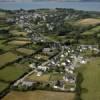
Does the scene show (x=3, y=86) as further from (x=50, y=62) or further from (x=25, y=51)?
(x=25, y=51)

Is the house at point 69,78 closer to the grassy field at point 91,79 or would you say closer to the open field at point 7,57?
the grassy field at point 91,79

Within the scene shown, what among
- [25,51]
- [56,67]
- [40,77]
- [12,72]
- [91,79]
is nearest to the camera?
[91,79]

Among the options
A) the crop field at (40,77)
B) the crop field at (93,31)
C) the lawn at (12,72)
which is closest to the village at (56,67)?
the crop field at (40,77)

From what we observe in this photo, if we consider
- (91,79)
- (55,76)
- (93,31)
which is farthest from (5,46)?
(93,31)

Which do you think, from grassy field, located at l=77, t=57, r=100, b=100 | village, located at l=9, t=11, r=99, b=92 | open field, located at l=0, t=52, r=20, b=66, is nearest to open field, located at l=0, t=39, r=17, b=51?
open field, located at l=0, t=52, r=20, b=66

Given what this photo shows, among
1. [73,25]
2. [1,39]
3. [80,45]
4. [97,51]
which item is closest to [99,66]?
[97,51]

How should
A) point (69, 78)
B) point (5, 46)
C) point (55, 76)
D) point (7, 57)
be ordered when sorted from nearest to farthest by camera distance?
point (69, 78) → point (55, 76) → point (7, 57) → point (5, 46)

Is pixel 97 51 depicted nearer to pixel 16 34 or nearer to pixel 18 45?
pixel 18 45
